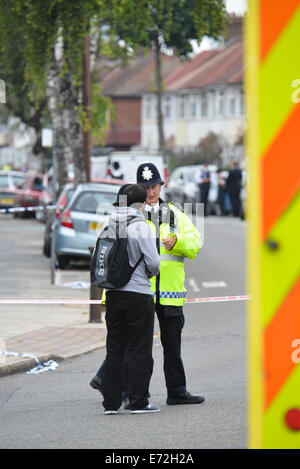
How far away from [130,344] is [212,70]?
76.3m

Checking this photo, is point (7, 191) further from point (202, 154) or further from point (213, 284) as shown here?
point (213, 284)

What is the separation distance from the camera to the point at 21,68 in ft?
136

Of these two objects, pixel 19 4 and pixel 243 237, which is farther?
pixel 243 237

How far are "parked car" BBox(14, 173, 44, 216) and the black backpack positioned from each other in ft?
102

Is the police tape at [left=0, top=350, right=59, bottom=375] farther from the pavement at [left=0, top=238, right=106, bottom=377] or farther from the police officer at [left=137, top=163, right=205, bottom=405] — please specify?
the police officer at [left=137, top=163, right=205, bottom=405]

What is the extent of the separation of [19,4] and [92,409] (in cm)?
1048

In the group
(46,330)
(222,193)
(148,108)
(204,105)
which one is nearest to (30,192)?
(222,193)

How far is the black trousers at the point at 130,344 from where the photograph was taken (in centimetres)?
764

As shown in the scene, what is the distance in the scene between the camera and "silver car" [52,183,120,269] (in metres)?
19.9

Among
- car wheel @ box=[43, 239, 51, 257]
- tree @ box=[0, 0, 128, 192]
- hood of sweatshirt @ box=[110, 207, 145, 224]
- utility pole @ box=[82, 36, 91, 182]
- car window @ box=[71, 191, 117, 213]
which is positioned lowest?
car wheel @ box=[43, 239, 51, 257]

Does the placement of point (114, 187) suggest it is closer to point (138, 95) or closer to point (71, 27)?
point (71, 27)

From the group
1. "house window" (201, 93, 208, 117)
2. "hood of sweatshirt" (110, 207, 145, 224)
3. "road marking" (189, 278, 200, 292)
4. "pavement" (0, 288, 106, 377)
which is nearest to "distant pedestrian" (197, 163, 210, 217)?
"road marking" (189, 278, 200, 292)

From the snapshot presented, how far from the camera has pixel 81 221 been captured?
1998 centimetres
